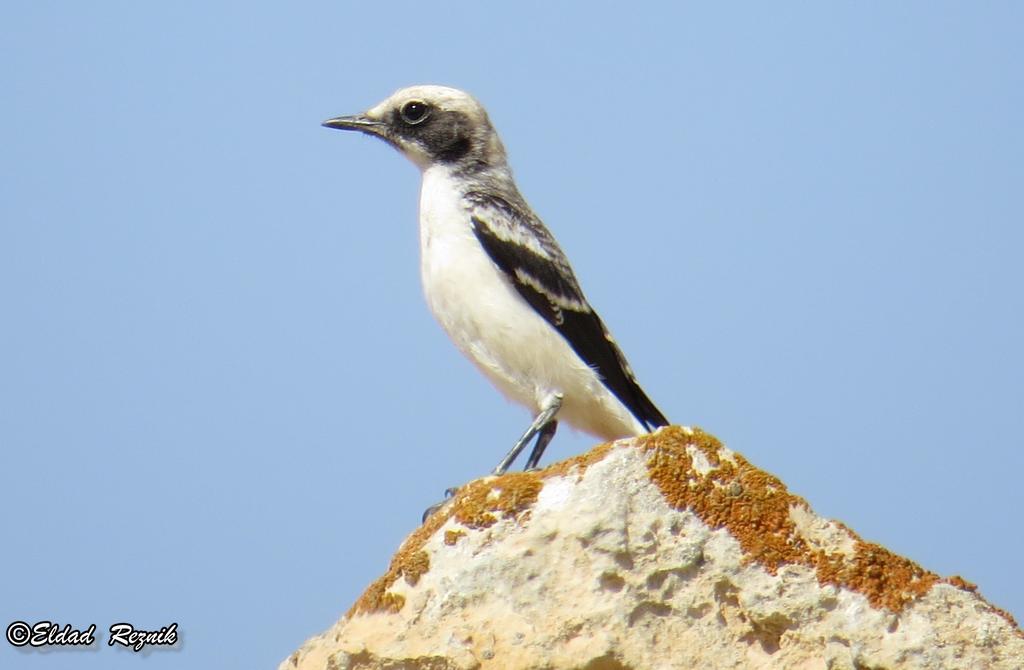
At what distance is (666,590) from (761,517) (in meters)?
0.70

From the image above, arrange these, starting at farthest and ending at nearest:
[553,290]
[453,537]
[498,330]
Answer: [553,290]
[498,330]
[453,537]

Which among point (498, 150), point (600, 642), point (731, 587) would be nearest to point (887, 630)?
point (731, 587)

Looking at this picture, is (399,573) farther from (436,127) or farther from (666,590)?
(436,127)

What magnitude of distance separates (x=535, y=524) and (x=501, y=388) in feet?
13.6

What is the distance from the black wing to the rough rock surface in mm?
3824

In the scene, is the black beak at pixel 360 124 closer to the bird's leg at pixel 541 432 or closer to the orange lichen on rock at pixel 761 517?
the bird's leg at pixel 541 432

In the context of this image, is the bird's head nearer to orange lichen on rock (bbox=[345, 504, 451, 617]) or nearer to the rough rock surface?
orange lichen on rock (bbox=[345, 504, 451, 617])

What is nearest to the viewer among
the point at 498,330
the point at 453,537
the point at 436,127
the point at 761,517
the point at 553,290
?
the point at 761,517

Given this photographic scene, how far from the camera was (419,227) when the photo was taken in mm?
11406

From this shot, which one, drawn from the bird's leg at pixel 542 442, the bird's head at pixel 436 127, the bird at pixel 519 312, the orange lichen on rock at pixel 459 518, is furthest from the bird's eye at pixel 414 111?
the orange lichen on rock at pixel 459 518

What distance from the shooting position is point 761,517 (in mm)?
7156

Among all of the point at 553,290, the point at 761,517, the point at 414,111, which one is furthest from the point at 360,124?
the point at 761,517

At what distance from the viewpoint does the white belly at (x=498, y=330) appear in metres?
10.8

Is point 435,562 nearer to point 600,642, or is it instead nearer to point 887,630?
point 600,642
